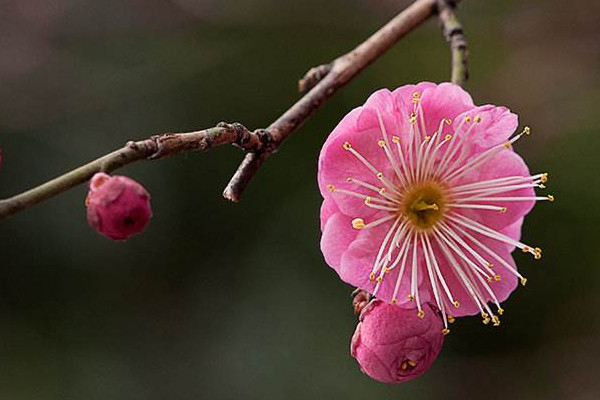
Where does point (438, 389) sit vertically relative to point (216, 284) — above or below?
below

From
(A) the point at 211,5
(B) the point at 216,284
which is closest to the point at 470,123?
(B) the point at 216,284

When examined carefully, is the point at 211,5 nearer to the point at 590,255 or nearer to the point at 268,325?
the point at 268,325

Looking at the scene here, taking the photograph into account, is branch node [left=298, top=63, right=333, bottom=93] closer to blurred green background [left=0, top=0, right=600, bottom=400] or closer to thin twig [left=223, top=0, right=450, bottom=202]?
thin twig [left=223, top=0, right=450, bottom=202]

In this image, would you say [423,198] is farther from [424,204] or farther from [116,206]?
[116,206]

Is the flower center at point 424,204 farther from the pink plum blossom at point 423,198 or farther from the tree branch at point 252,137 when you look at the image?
the tree branch at point 252,137

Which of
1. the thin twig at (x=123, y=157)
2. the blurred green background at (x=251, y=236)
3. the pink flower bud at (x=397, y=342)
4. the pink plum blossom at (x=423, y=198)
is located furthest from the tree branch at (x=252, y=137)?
the blurred green background at (x=251, y=236)

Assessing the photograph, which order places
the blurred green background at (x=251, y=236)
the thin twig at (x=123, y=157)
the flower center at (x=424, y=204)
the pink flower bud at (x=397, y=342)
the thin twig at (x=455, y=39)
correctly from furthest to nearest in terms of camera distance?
the blurred green background at (x=251, y=236) → the thin twig at (x=455, y=39) → the flower center at (x=424, y=204) → the pink flower bud at (x=397, y=342) → the thin twig at (x=123, y=157)
